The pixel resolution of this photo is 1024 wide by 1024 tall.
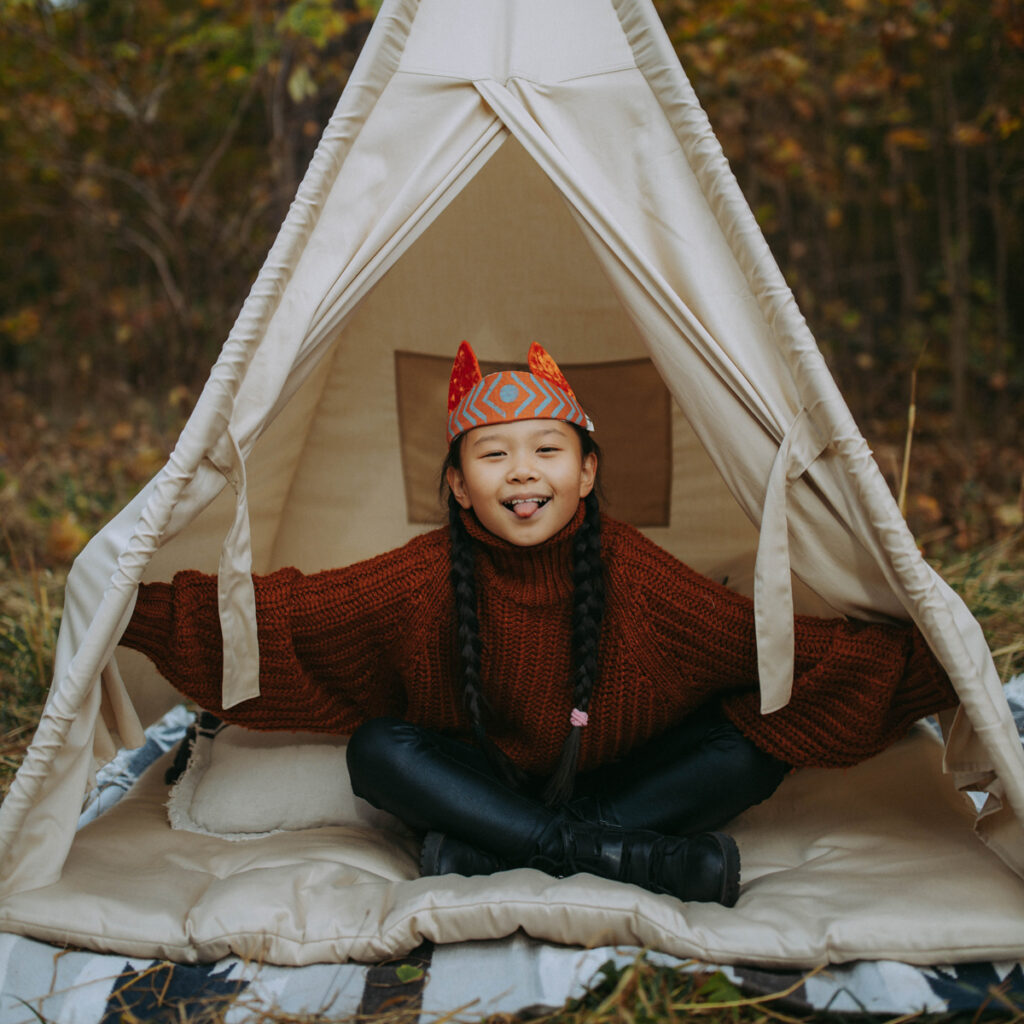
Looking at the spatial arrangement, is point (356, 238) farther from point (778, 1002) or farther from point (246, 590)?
point (778, 1002)

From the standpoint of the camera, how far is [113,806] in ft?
7.16

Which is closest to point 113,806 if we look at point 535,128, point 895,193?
point 535,128

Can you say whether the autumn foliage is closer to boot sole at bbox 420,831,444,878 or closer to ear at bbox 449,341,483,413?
ear at bbox 449,341,483,413

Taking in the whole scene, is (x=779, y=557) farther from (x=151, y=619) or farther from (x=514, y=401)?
(x=151, y=619)

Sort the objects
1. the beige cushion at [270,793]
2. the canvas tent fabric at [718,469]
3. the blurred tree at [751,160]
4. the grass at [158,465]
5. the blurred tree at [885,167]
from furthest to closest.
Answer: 1. the blurred tree at [885,167]
2. the blurred tree at [751,160]
3. the beige cushion at [270,793]
4. the canvas tent fabric at [718,469]
5. the grass at [158,465]

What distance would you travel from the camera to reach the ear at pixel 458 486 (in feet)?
6.40

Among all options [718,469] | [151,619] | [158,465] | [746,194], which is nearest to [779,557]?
[718,469]

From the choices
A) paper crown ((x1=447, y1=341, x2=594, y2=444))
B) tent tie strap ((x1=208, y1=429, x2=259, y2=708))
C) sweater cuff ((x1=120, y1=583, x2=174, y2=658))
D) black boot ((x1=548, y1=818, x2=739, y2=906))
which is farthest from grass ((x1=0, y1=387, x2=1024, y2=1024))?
paper crown ((x1=447, y1=341, x2=594, y2=444))

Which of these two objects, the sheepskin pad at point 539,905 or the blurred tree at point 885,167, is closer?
the sheepskin pad at point 539,905

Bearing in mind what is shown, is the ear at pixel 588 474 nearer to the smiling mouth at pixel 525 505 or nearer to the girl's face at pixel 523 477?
the girl's face at pixel 523 477

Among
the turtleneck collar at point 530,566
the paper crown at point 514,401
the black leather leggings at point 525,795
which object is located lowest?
the black leather leggings at point 525,795

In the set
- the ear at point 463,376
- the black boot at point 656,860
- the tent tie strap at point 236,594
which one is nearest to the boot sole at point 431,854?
the black boot at point 656,860

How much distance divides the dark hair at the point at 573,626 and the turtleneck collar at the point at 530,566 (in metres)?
0.02

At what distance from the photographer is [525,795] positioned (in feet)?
6.68
